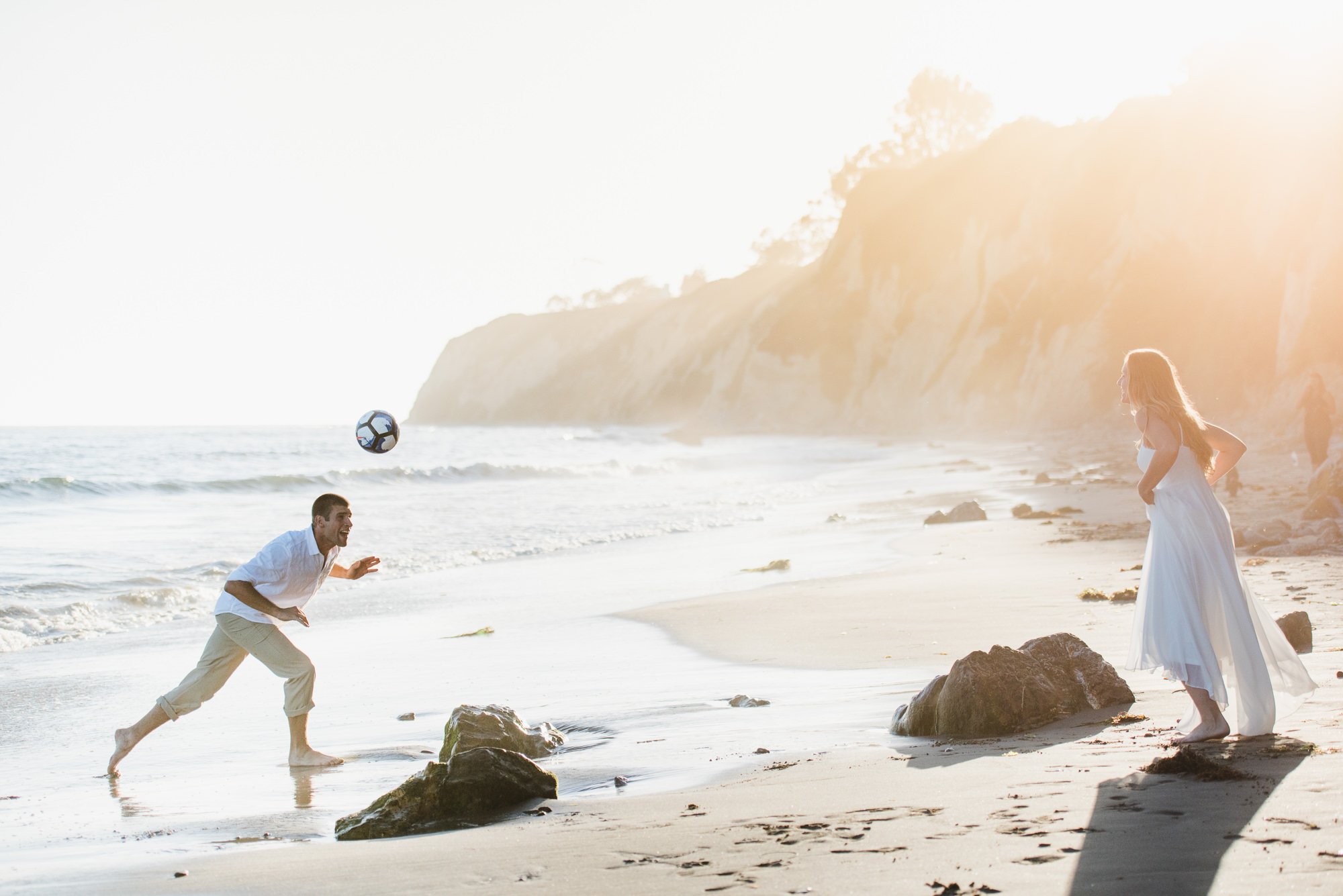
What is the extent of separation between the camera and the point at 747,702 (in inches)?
234

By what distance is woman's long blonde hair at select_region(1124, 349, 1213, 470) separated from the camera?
14.9ft

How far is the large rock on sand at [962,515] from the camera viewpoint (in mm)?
15477

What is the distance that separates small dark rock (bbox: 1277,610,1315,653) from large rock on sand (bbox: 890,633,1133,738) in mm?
1235

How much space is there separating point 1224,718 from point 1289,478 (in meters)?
14.7

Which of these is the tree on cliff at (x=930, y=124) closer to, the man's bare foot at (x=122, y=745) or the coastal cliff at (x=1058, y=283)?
the coastal cliff at (x=1058, y=283)

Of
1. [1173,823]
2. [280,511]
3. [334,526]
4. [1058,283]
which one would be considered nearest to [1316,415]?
[334,526]

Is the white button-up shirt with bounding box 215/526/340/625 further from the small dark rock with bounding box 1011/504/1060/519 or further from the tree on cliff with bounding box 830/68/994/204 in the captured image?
the tree on cliff with bounding box 830/68/994/204

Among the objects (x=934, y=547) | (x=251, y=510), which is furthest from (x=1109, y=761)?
(x=251, y=510)

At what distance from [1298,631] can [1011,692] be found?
6.38 feet

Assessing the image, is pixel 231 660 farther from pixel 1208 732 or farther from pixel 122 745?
pixel 1208 732

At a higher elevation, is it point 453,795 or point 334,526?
point 334,526

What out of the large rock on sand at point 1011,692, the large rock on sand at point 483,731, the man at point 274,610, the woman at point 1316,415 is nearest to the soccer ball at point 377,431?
the man at point 274,610

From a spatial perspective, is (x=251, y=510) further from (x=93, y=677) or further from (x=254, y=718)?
(x=254, y=718)

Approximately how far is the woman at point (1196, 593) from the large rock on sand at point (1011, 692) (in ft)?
1.68
